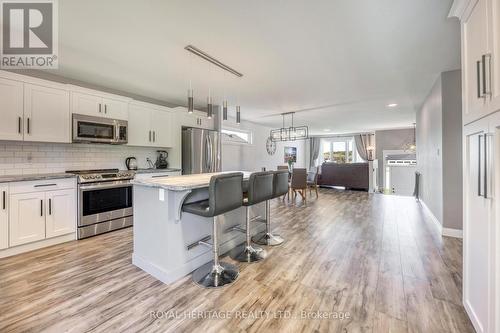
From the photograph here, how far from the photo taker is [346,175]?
811cm

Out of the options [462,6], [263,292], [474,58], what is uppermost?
[462,6]

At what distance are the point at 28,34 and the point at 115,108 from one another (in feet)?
4.96

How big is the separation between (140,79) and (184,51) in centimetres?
138

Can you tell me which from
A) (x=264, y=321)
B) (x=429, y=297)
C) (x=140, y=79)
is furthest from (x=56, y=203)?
(x=429, y=297)

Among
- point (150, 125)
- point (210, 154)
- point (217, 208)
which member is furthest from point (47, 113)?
point (217, 208)

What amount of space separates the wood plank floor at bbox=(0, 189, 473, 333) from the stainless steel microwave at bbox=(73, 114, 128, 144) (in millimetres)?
1580

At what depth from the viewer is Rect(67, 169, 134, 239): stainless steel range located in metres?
3.18

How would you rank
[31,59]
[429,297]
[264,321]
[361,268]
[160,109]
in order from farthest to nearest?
1. [160,109]
2. [31,59]
3. [361,268]
4. [429,297]
5. [264,321]

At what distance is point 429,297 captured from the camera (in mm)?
1827

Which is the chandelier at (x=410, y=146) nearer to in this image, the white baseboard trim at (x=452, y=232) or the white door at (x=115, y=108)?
the white baseboard trim at (x=452, y=232)

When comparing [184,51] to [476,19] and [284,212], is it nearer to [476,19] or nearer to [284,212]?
[476,19]

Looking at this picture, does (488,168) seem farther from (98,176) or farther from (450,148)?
(98,176)

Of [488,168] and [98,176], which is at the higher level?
[488,168]

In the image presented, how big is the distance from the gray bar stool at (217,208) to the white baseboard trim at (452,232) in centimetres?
325
